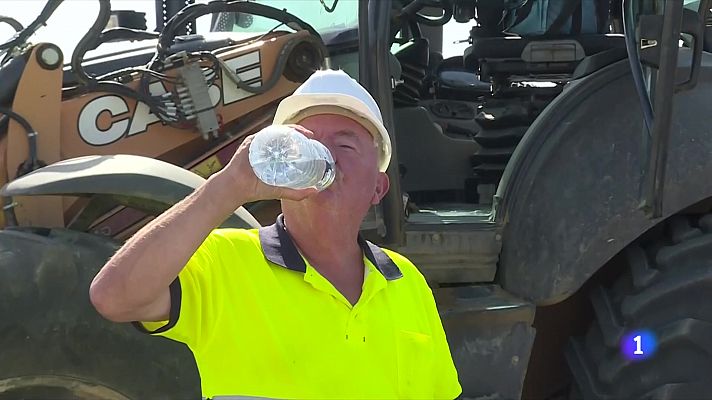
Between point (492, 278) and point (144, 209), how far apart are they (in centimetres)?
113

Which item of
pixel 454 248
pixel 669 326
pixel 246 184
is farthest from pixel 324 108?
pixel 669 326

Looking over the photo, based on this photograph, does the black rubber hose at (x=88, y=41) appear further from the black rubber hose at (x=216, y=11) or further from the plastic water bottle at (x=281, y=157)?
the plastic water bottle at (x=281, y=157)

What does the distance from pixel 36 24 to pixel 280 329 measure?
1831mm

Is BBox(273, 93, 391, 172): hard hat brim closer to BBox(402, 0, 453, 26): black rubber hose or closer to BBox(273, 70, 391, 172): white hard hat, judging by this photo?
BBox(273, 70, 391, 172): white hard hat

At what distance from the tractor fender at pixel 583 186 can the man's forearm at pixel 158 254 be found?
161cm

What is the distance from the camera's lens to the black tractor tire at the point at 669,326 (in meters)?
2.81

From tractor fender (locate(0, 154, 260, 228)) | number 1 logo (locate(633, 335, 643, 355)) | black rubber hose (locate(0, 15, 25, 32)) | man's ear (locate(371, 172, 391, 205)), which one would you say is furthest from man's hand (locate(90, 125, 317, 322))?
black rubber hose (locate(0, 15, 25, 32))

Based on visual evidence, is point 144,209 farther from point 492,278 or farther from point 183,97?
point 492,278

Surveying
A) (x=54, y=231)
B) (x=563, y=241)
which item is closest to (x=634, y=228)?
(x=563, y=241)

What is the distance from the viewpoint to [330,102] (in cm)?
165

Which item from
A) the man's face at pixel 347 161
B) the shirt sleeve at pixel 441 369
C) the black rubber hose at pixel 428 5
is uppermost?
the man's face at pixel 347 161

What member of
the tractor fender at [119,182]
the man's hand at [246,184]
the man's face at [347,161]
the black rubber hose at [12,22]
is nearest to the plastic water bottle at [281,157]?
the man's hand at [246,184]

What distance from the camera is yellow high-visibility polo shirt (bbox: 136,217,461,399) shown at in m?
1.56

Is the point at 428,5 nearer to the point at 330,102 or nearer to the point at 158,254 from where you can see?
the point at 330,102
